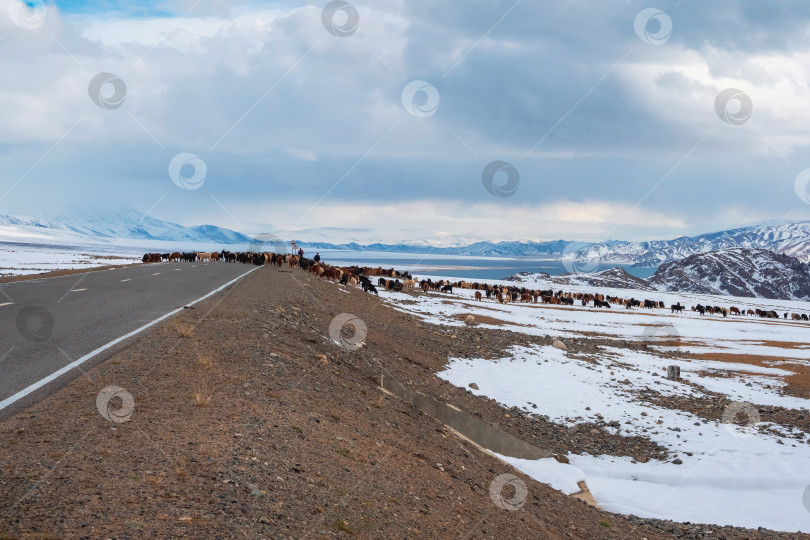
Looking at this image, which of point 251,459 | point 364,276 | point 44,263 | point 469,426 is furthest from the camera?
point 44,263

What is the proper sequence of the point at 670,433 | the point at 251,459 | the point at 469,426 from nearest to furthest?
the point at 251,459
the point at 469,426
the point at 670,433

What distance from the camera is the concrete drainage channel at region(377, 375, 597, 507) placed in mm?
13469

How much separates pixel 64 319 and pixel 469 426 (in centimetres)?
919

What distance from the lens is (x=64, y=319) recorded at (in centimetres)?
1334

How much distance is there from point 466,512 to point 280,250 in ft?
170

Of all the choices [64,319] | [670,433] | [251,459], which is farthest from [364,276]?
[251,459]

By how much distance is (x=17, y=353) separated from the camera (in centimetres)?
984

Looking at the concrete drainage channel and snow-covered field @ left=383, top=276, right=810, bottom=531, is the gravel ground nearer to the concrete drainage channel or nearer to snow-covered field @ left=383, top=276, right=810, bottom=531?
the concrete drainage channel

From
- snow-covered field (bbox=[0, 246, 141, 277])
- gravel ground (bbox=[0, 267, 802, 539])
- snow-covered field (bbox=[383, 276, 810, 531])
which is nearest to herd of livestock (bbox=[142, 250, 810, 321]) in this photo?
snow-covered field (bbox=[0, 246, 141, 277])

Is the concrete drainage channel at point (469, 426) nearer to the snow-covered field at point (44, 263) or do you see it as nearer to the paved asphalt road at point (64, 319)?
the paved asphalt road at point (64, 319)

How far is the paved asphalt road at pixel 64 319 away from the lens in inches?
343

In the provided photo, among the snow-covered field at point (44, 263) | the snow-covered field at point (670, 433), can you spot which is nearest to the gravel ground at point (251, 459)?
the snow-covered field at point (670, 433)

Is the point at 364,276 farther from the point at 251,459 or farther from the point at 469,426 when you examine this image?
the point at 251,459

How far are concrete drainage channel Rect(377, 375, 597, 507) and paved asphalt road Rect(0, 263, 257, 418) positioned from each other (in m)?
5.84
